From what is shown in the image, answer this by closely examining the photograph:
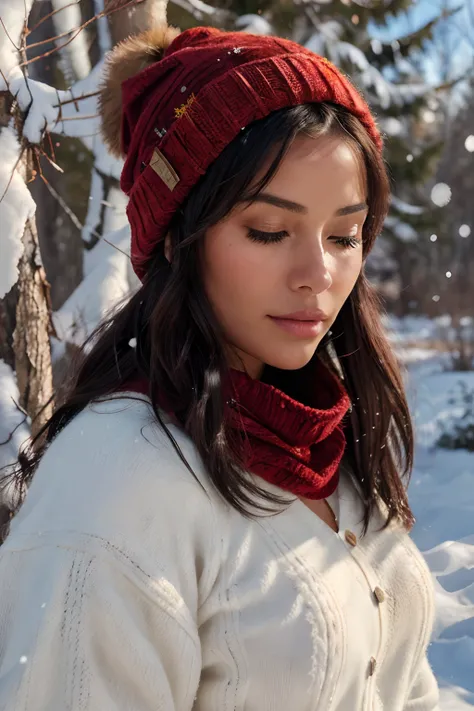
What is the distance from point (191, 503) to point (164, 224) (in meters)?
0.60

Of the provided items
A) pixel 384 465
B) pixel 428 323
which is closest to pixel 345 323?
pixel 384 465

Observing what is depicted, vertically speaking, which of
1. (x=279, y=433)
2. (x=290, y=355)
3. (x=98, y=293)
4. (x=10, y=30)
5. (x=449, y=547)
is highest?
(x=10, y=30)

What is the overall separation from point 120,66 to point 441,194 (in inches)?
676

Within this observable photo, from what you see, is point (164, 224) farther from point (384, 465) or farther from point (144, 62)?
point (384, 465)

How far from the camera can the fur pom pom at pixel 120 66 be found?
189 cm

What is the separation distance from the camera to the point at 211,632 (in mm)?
1390

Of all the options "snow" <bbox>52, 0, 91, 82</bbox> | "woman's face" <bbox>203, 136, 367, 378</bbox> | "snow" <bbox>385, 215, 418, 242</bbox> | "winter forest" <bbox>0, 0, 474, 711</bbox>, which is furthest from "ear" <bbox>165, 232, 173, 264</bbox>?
"snow" <bbox>385, 215, 418, 242</bbox>

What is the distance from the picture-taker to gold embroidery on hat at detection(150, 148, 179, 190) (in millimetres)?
1543

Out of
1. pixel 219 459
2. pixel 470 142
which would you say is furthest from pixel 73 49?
pixel 470 142

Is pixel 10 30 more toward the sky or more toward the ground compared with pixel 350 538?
more toward the sky

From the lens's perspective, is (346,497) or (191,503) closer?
(191,503)

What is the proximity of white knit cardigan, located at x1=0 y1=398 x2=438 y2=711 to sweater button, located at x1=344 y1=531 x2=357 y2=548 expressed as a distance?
0.05 ft

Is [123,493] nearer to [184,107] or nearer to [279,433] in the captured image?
[279,433]

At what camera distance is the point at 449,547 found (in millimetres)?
3387
